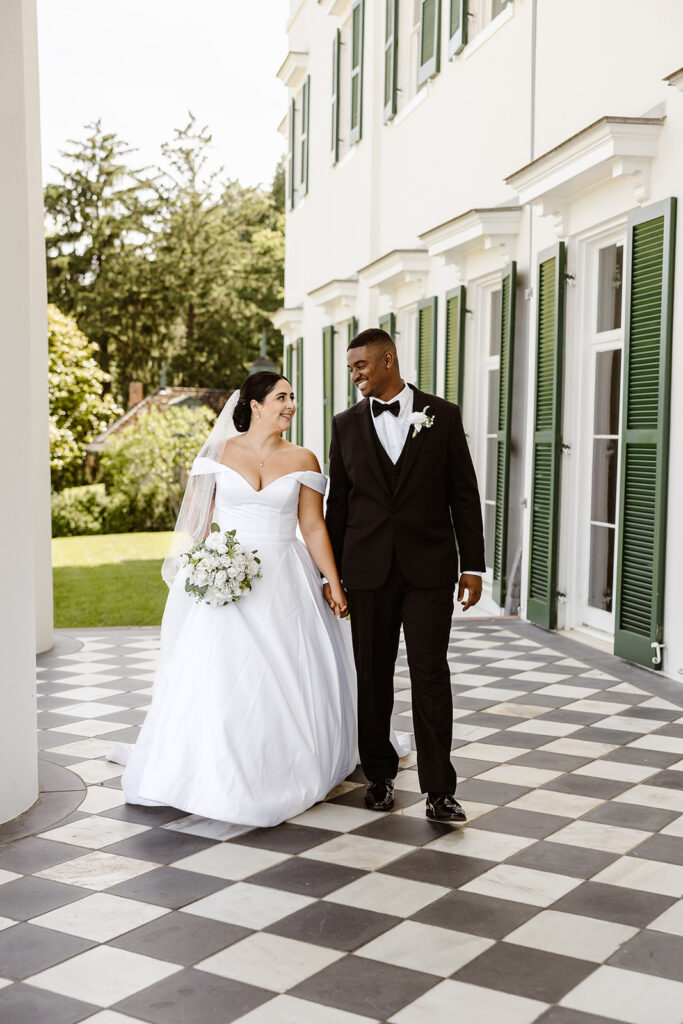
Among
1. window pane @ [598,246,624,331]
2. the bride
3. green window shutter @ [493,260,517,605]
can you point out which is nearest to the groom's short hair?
the bride

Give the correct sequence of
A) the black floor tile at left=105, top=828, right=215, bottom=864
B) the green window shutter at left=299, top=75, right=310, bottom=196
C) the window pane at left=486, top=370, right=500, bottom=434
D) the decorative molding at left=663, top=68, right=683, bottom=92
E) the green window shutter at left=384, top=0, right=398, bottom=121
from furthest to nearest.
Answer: the green window shutter at left=299, top=75, right=310, bottom=196
the green window shutter at left=384, top=0, right=398, bottom=121
the window pane at left=486, top=370, right=500, bottom=434
the decorative molding at left=663, top=68, right=683, bottom=92
the black floor tile at left=105, top=828, right=215, bottom=864

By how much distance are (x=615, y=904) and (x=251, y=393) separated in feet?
7.79

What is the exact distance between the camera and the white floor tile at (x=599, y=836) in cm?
413

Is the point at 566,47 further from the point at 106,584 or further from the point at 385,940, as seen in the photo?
the point at 106,584

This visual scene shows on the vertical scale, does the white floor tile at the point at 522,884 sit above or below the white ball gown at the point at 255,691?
below

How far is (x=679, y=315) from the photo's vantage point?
6.80 m

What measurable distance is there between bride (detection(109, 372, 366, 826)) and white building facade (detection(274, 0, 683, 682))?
2.86 meters

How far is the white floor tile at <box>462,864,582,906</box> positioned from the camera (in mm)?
3662

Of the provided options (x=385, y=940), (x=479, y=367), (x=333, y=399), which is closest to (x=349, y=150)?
(x=333, y=399)

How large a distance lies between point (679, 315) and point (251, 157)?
3585 centimetres

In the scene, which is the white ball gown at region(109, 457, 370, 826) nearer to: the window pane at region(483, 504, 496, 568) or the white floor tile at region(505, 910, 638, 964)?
the white floor tile at region(505, 910, 638, 964)

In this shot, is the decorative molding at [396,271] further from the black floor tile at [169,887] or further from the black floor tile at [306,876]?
the black floor tile at [169,887]

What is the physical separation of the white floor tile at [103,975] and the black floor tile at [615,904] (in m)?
1.23

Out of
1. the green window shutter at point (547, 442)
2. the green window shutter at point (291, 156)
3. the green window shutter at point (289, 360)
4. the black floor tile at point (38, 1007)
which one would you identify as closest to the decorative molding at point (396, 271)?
the green window shutter at point (547, 442)
